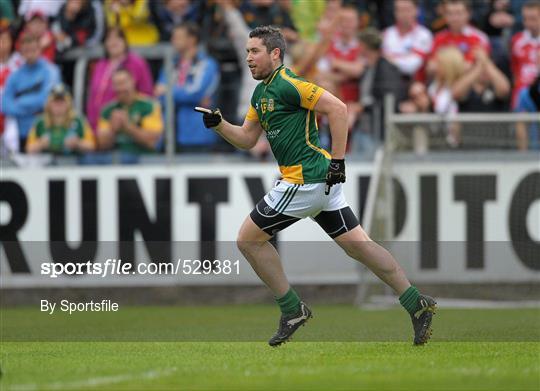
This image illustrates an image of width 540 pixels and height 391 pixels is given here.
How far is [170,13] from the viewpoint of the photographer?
57.3ft

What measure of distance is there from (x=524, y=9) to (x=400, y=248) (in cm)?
370

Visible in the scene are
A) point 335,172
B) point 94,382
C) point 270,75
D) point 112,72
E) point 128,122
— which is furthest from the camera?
point 112,72

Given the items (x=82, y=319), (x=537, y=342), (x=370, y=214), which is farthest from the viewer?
(x=370, y=214)

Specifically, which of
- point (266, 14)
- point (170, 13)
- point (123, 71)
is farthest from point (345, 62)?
point (123, 71)

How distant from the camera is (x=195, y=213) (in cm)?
1612

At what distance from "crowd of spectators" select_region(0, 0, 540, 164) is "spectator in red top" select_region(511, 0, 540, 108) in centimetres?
2

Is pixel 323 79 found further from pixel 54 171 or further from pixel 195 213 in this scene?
pixel 54 171

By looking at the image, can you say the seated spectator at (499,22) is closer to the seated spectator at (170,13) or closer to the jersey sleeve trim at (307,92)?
the seated spectator at (170,13)

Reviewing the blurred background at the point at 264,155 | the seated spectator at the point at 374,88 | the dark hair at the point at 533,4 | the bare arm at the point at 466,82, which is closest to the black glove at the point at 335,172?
the blurred background at the point at 264,155

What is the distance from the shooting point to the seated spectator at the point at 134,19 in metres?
17.4

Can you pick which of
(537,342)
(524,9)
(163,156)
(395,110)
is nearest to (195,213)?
(163,156)

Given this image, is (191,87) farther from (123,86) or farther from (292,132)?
(292,132)


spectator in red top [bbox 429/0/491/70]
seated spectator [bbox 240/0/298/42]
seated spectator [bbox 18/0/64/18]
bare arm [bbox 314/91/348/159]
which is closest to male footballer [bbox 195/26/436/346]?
bare arm [bbox 314/91/348/159]

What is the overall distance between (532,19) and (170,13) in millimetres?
4903
